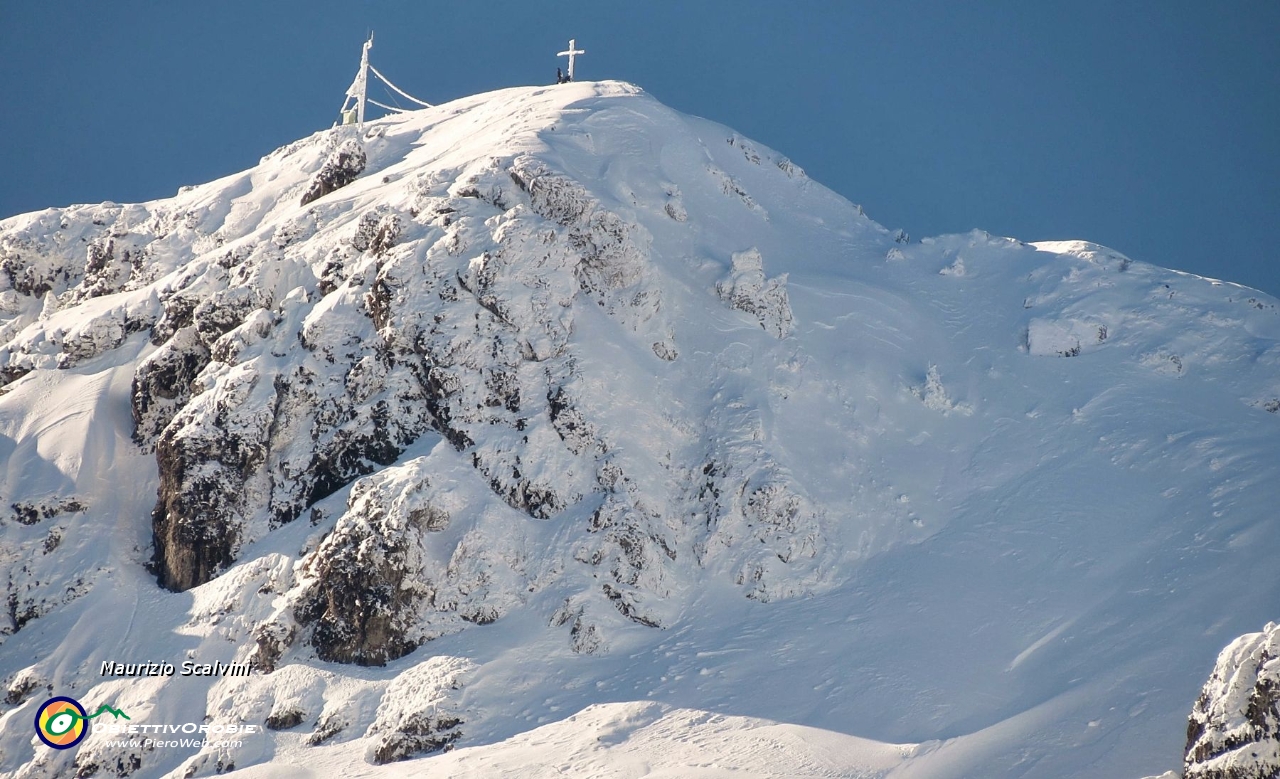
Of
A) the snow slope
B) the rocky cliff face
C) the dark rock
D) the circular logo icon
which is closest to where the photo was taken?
the rocky cliff face

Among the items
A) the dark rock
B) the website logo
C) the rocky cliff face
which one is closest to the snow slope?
the dark rock

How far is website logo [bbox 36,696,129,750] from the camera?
26.3 metres

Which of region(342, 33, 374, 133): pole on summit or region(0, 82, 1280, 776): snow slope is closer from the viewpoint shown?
region(0, 82, 1280, 776): snow slope

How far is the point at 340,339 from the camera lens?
31609 millimetres

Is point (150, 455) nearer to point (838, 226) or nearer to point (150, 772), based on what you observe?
point (150, 772)

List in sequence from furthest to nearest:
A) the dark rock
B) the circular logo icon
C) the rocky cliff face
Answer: the dark rock → the circular logo icon → the rocky cliff face

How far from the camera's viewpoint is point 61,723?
87.5 feet

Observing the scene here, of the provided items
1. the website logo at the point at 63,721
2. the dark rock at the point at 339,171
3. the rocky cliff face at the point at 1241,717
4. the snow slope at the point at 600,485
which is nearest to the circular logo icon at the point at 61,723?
the website logo at the point at 63,721

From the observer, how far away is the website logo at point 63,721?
86.2 feet

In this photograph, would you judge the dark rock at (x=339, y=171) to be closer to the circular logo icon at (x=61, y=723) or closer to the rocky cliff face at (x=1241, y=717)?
the circular logo icon at (x=61, y=723)

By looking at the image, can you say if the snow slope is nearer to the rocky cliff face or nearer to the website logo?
the website logo

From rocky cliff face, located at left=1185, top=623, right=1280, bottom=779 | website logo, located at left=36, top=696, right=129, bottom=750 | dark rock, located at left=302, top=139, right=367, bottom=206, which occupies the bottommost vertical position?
rocky cliff face, located at left=1185, top=623, right=1280, bottom=779

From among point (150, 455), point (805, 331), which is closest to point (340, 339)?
point (150, 455)

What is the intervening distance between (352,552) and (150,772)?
263 inches
